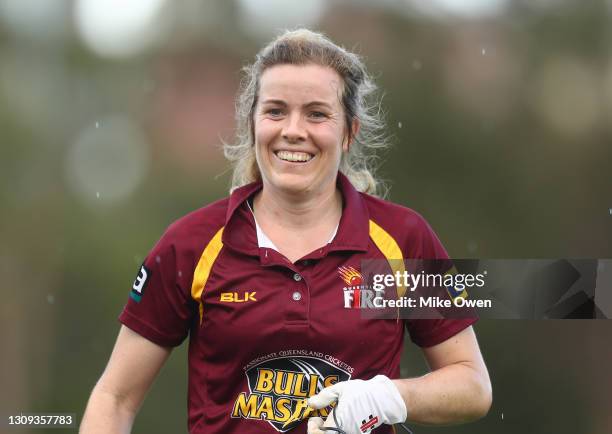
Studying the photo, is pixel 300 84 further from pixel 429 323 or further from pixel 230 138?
pixel 230 138

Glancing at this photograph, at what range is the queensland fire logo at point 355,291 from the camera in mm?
2705

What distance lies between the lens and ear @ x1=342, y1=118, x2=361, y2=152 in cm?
297

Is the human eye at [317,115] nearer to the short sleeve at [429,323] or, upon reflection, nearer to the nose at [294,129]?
the nose at [294,129]

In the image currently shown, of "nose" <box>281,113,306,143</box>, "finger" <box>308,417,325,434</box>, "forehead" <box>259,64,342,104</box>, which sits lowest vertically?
"finger" <box>308,417,325,434</box>

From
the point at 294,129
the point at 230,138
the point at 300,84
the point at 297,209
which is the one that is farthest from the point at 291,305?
the point at 230,138

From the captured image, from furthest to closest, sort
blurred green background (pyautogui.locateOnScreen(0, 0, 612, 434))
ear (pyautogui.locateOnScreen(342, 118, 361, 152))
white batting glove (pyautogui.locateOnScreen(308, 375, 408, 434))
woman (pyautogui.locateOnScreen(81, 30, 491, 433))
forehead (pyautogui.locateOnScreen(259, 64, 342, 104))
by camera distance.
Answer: blurred green background (pyautogui.locateOnScreen(0, 0, 612, 434)), ear (pyautogui.locateOnScreen(342, 118, 361, 152)), forehead (pyautogui.locateOnScreen(259, 64, 342, 104)), woman (pyautogui.locateOnScreen(81, 30, 491, 433)), white batting glove (pyautogui.locateOnScreen(308, 375, 408, 434))

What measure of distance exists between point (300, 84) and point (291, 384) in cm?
78

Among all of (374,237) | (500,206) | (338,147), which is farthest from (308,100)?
(500,206)

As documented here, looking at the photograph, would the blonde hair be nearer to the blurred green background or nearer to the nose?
the nose

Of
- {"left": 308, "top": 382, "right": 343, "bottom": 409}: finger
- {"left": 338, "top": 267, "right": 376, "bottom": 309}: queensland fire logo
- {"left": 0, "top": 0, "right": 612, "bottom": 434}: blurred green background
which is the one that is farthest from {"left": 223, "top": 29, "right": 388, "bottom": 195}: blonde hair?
{"left": 0, "top": 0, "right": 612, "bottom": 434}: blurred green background

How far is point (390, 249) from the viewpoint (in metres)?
2.80

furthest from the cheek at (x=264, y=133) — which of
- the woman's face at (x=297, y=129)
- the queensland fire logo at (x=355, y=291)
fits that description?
the queensland fire logo at (x=355, y=291)

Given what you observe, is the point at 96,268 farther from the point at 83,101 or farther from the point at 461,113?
the point at 461,113

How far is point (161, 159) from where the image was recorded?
29.1 ft
